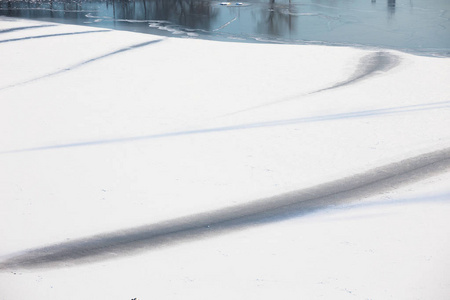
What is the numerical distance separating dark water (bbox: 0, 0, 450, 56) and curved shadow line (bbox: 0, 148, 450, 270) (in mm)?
3665

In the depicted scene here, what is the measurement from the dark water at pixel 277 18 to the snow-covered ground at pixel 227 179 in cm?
135

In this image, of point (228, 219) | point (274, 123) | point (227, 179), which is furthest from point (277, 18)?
point (228, 219)

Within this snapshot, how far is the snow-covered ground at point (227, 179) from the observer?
300cm

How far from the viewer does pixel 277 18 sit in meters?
9.86

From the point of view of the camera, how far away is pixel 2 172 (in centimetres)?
427

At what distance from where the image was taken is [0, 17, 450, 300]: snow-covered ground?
300cm

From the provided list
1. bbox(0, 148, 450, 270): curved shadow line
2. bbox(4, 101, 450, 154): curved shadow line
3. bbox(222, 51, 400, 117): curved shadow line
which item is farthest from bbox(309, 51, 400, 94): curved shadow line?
bbox(0, 148, 450, 270): curved shadow line

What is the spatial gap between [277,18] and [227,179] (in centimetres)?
625

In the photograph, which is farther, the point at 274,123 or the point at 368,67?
the point at 368,67

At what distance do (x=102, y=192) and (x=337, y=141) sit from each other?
1.78 meters

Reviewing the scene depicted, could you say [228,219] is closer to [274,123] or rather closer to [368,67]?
[274,123]

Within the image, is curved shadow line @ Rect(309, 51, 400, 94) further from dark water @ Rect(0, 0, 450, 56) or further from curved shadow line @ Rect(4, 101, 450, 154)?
curved shadow line @ Rect(4, 101, 450, 154)

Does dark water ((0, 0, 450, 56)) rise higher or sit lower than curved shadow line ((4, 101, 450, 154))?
higher

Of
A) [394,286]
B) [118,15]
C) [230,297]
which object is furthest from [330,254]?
[118,15]
